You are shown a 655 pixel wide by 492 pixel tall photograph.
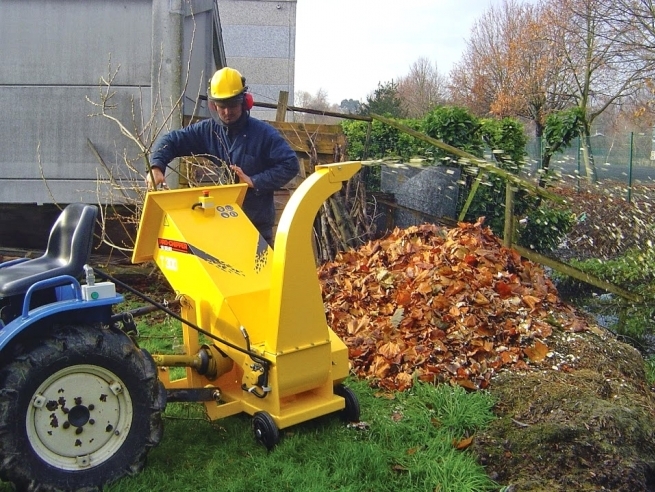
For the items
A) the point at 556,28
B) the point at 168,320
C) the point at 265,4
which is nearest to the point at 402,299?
the point at 168,320

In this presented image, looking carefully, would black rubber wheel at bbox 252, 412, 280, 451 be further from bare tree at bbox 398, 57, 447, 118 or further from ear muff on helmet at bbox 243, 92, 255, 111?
bare tree at bbox 398, 57, 447, 118

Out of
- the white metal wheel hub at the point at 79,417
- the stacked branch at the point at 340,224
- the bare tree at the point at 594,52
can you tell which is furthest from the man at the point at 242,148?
the bare tree at the point at 594,52

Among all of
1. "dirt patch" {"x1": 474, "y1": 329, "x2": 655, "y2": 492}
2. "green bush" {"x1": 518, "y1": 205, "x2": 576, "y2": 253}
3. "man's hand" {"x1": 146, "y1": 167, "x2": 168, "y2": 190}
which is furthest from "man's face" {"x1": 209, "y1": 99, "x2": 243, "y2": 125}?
"green bush" {"x1": 518, "y1": 205, "x2": 576, "y2": 253}

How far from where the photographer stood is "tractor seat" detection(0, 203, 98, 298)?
3.49 metres

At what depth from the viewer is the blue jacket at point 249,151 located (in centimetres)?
513

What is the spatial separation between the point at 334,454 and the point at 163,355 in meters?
1.13

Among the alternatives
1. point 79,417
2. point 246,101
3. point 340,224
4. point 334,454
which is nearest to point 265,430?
point 334,454

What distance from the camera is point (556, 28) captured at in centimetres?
3312

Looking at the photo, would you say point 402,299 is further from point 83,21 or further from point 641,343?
point 83,21

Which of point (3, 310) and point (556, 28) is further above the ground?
point (556, 28)

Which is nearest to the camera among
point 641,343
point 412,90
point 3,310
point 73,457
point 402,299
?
point 73,457

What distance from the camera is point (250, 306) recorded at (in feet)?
13.2

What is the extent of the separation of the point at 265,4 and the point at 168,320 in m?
26.0

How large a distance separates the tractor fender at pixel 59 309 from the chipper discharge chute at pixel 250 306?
20.1 inches
